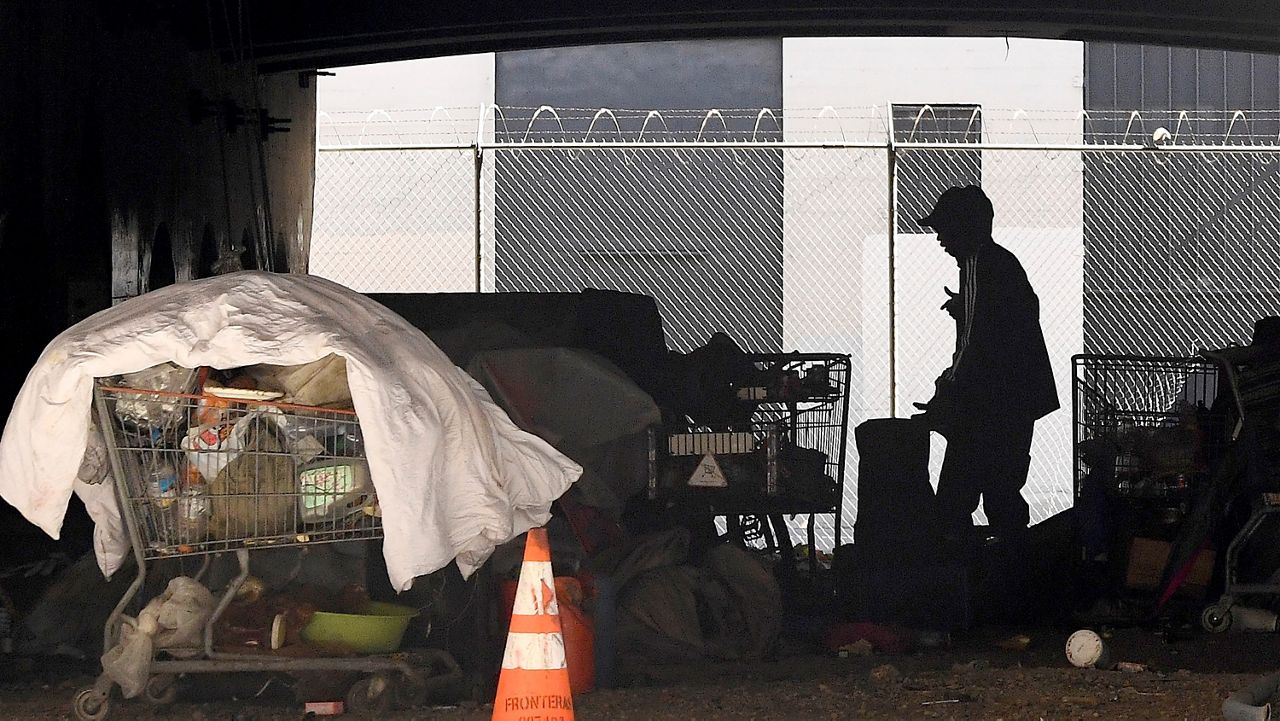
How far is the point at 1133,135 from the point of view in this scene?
1488 cm

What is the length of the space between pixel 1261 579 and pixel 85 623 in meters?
5.63

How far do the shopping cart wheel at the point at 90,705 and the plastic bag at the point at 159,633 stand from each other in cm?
7

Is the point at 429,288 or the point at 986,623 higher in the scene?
the point at 429,288

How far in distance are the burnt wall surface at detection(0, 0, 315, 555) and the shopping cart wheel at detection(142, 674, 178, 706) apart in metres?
1.54

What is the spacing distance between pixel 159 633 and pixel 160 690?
0.39 metres

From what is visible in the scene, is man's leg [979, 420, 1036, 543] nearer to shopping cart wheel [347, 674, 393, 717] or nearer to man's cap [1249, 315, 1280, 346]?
man's cap [1249, 315, 1280, 346]

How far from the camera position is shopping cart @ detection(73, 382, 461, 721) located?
4.40 meters

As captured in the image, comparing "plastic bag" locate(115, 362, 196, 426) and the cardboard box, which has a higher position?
"plastic bag" locate(115, 362, 196, 426)

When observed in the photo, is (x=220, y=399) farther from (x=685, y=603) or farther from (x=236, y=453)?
(x=685, y=603)

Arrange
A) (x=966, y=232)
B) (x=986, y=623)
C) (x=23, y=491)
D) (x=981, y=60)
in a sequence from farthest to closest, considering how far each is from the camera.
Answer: (x=981, y=60), (x=966, y=232), (x=986, y=623), (x=23, y=491)

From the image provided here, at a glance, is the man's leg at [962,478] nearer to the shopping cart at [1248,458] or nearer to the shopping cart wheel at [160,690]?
the shopping cart at [1248,458]

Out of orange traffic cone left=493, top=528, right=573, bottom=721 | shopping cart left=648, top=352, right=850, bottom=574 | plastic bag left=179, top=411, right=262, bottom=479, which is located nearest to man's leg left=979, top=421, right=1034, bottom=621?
shopping cart left=648, top=352, right=850, bottom=574

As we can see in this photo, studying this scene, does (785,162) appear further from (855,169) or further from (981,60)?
(981,60)

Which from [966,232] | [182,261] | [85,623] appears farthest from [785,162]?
[85,623]
